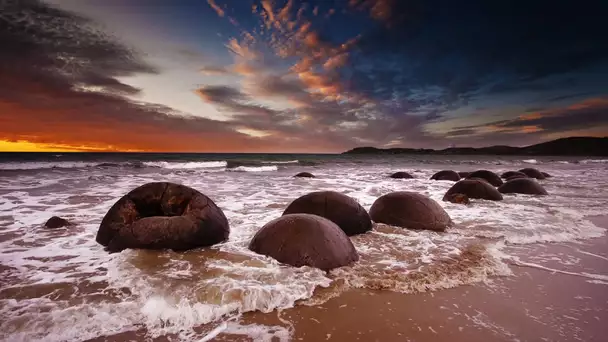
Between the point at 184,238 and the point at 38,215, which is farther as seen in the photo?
the point at 38,215

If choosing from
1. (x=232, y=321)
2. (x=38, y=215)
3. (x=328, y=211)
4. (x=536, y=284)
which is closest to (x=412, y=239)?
(x=328, y=211)

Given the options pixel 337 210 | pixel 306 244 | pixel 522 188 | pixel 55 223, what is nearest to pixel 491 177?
pixel 522 188

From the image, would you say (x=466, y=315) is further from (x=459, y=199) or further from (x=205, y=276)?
(x=459, y=199)

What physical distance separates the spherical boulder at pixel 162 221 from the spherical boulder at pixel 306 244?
94 centimetres

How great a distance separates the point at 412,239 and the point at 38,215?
8.04 m

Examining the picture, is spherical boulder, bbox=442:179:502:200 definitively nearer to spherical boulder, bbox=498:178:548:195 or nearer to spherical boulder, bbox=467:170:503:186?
spherical boulder, bbox=498:178:548:195

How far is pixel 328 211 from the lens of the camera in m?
5.45

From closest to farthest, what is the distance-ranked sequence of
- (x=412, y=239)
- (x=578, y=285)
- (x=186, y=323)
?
(x=186, y=323) → (x=578, y=285) → (x=412, y=239)

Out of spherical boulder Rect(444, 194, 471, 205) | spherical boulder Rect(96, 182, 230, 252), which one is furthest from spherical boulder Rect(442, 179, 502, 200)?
spherical boulder Rect(96, 182, 230, 252)

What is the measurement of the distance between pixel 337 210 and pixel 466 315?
286 cm

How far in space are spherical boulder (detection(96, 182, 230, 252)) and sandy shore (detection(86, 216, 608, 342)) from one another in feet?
6.55

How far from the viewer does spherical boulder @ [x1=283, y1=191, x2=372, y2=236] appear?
214 inches

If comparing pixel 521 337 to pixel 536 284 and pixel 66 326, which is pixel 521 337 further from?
pixel 66 326

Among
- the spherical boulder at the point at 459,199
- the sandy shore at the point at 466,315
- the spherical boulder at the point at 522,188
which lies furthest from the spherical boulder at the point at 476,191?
the sandy shore at the point at 466,315
